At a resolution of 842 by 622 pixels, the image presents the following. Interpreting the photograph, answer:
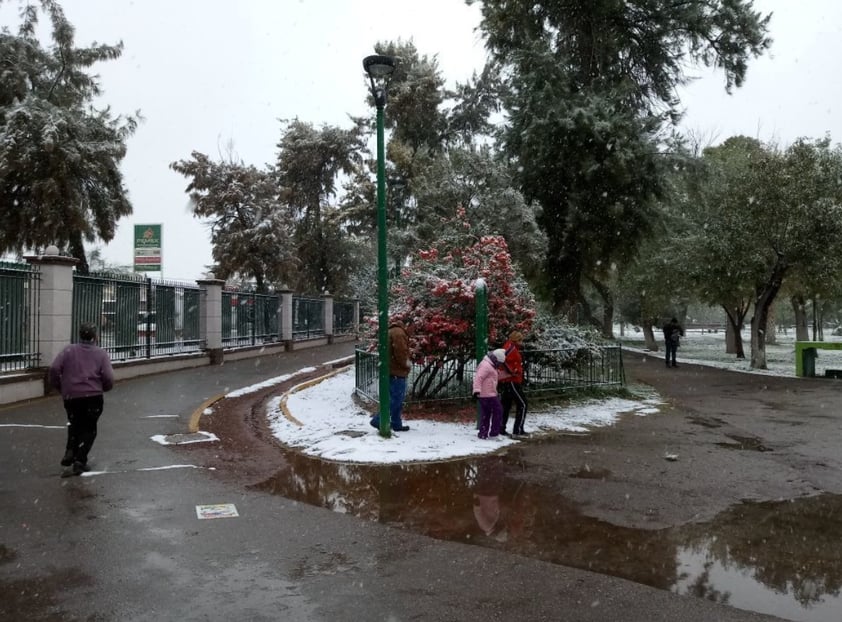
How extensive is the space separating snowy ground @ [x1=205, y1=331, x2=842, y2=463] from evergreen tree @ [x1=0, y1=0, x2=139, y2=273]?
49.1ft

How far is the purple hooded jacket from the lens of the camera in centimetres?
718

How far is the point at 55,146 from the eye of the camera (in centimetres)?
2345

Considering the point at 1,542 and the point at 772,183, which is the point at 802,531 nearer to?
the point at 1,542

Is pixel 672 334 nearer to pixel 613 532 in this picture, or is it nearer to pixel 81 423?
pixel 613 532

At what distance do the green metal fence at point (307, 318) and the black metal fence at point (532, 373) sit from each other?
600 inches

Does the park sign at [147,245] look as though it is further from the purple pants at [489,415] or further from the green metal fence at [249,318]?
the purple pants at [489,415]

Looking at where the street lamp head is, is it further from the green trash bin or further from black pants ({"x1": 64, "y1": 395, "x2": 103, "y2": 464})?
the green trash bin

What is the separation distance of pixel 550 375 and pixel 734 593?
8.90m

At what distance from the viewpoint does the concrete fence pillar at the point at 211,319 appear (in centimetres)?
1989

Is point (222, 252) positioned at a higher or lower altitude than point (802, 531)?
higher

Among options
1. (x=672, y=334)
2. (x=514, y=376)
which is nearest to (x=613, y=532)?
(x=514, y=376)

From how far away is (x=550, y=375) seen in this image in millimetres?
13297

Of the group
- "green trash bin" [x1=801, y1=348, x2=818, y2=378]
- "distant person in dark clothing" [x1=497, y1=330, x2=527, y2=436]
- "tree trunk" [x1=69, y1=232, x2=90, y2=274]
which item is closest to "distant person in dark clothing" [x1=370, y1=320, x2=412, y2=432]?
"distant person in dark clothing" [x1=497, y1=330, x2=527, y2=436]

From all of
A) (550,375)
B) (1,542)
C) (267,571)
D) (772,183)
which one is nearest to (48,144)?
(550,375)
